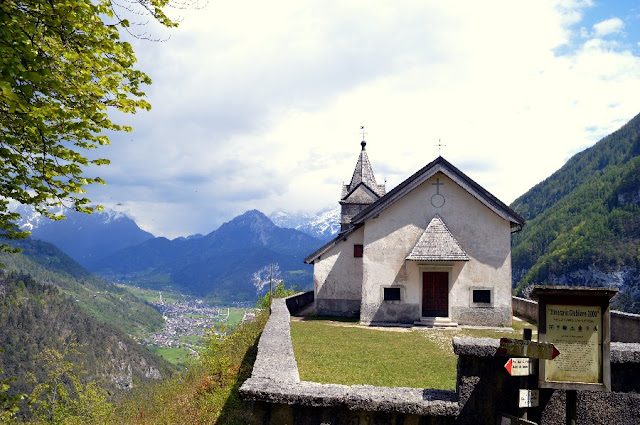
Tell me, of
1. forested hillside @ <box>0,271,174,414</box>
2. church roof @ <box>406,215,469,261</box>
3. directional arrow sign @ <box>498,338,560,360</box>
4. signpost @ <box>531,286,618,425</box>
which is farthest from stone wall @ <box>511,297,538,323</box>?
forested hillside @ <box>0,271,174,414</box>

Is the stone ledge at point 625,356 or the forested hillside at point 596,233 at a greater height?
the forested hillside at point 596,233

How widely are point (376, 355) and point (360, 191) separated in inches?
815

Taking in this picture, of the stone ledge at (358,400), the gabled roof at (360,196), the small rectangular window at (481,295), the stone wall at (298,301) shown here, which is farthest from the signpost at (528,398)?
the gabled roof at (360,196)

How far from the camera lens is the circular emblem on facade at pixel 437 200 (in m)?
19.9

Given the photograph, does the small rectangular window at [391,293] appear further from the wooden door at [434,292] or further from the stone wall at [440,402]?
the stone wall at [440,402]

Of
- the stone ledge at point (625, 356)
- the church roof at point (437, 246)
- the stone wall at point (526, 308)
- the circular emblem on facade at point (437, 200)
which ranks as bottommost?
the stone wall at point (526, 308)

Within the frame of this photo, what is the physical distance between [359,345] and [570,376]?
30.5ft

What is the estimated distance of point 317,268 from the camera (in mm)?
22188

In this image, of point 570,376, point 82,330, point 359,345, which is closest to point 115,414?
point 359,345

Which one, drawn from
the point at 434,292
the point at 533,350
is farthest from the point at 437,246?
the point at 533,350

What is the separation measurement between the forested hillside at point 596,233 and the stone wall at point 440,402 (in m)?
101

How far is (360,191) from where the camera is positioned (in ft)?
106

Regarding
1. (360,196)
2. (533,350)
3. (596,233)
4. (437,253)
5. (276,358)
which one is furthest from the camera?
(596,233)

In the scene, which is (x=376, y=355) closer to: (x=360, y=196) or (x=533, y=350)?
(x=533, y=350)
